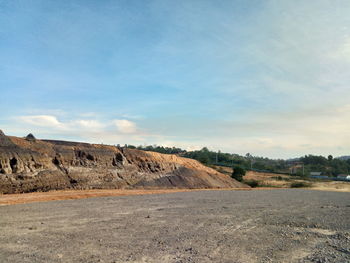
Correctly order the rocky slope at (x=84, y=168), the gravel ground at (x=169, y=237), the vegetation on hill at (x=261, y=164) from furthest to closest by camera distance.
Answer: the vegetation on hill at (x=261, y=164) → the rocky slope at (x=84, y=168) → the gravel ground at (x=169, y=237)

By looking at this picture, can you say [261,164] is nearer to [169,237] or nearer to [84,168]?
[84,168]

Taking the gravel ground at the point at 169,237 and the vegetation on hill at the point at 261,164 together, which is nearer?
the gravel ground at the point at 169,237

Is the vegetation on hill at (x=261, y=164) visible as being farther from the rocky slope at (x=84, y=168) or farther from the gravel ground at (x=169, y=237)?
the gravel ground at (x=169, y=237)

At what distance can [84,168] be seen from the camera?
94.4 ft

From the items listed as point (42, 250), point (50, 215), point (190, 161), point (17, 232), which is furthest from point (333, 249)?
point (190, 161)

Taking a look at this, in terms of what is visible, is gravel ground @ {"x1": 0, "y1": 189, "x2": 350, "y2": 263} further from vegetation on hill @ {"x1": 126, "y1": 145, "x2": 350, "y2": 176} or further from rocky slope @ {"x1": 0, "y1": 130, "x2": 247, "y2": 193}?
vegetation on hill @ {"x1": 126, "y1": 145, "x2": 350, "y2": 176}

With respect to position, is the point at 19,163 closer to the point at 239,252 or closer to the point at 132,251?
the point at 132,251

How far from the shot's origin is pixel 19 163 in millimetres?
23734

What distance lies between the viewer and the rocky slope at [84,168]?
2356 centimetres

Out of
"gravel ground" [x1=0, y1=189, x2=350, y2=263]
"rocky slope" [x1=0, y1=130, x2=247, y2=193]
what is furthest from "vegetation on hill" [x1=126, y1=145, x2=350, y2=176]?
"gravel ground" [x1=0, y1=189, x2=350, y2=263]

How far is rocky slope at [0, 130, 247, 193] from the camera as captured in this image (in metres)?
23.6

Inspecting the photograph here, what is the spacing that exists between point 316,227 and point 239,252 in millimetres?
5309

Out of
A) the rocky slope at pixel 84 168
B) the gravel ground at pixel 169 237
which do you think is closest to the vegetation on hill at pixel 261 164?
the rocky slope at pixel 84 168

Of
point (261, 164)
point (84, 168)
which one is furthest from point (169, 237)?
point (261, 164)
